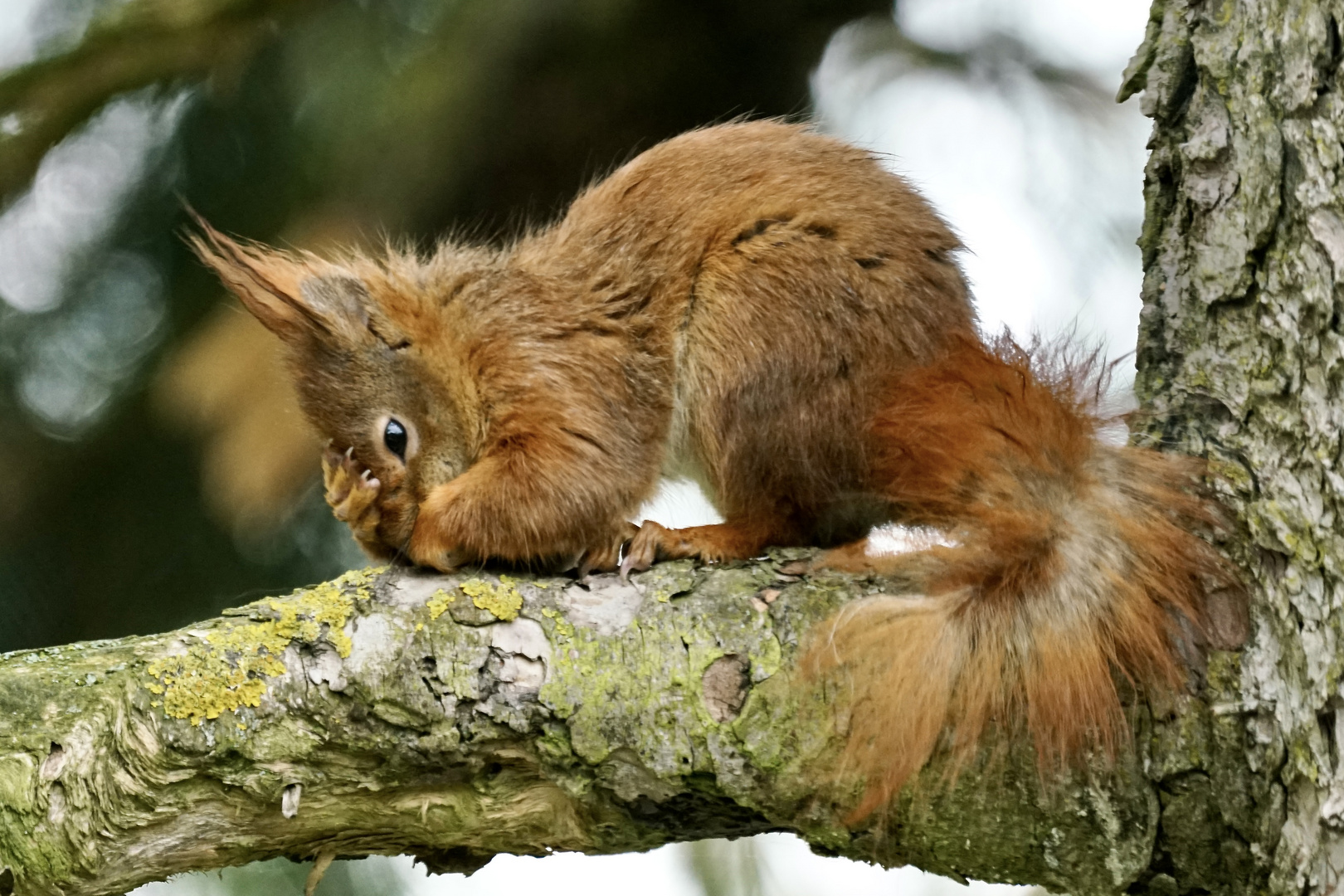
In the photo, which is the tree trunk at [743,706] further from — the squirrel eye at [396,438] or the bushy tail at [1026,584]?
the squirrel eye at [396,438]

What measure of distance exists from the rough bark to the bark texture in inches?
Result: 2.7

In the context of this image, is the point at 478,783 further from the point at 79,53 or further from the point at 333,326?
the point at 79,53

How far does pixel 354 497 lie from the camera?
2.01 meters

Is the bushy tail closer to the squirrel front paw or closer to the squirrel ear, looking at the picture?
the squirrel front paw

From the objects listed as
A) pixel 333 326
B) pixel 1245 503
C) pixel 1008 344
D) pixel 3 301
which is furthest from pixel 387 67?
pixel 1245 503

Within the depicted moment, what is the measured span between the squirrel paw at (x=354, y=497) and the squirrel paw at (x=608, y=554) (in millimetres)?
354

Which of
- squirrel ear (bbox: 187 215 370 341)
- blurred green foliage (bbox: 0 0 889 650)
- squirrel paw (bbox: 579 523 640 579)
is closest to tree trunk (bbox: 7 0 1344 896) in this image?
squirrel paw (bbox: 579 523 640 579)

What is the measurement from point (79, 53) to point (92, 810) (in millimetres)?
1437

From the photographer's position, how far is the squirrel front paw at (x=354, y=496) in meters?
2.01

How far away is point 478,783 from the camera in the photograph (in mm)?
1618

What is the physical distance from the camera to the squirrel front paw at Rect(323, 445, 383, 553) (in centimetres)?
201

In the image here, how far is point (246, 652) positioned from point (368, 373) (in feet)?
2.20

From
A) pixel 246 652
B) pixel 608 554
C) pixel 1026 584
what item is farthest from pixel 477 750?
pixel 1026 584

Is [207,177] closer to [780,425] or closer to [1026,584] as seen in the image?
[780,425]
